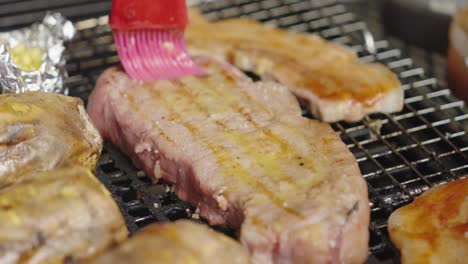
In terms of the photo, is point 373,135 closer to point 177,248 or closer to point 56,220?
point 177,248

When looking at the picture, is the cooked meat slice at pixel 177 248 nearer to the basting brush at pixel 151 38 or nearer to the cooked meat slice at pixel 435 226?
the cooked meat slice at pixel 435 226

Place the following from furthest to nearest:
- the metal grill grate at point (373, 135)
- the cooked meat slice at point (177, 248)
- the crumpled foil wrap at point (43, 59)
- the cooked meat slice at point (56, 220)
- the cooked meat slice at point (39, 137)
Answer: the crumpled foil wrap at point (43, 59)
the metal grill grate at point (373, 135)
the cooked meat slice at point (39, 137)
the cooked meat slice at point (56, 220)
the cooked meat slice at point (177, 248)

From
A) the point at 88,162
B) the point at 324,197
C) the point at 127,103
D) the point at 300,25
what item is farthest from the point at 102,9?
the point at 324,197

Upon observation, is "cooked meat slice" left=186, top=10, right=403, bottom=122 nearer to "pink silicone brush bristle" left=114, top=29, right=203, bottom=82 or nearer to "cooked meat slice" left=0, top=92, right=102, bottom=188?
"pink silicone brush bristle" left=114, top=29, right=203, bottom=82

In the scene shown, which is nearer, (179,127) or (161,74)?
(179,127)

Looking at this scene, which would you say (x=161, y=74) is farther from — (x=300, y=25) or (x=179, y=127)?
(x=300, y=25)

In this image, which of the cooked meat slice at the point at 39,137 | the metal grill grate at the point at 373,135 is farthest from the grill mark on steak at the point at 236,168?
the cooked meat slice at the point at 39,137
